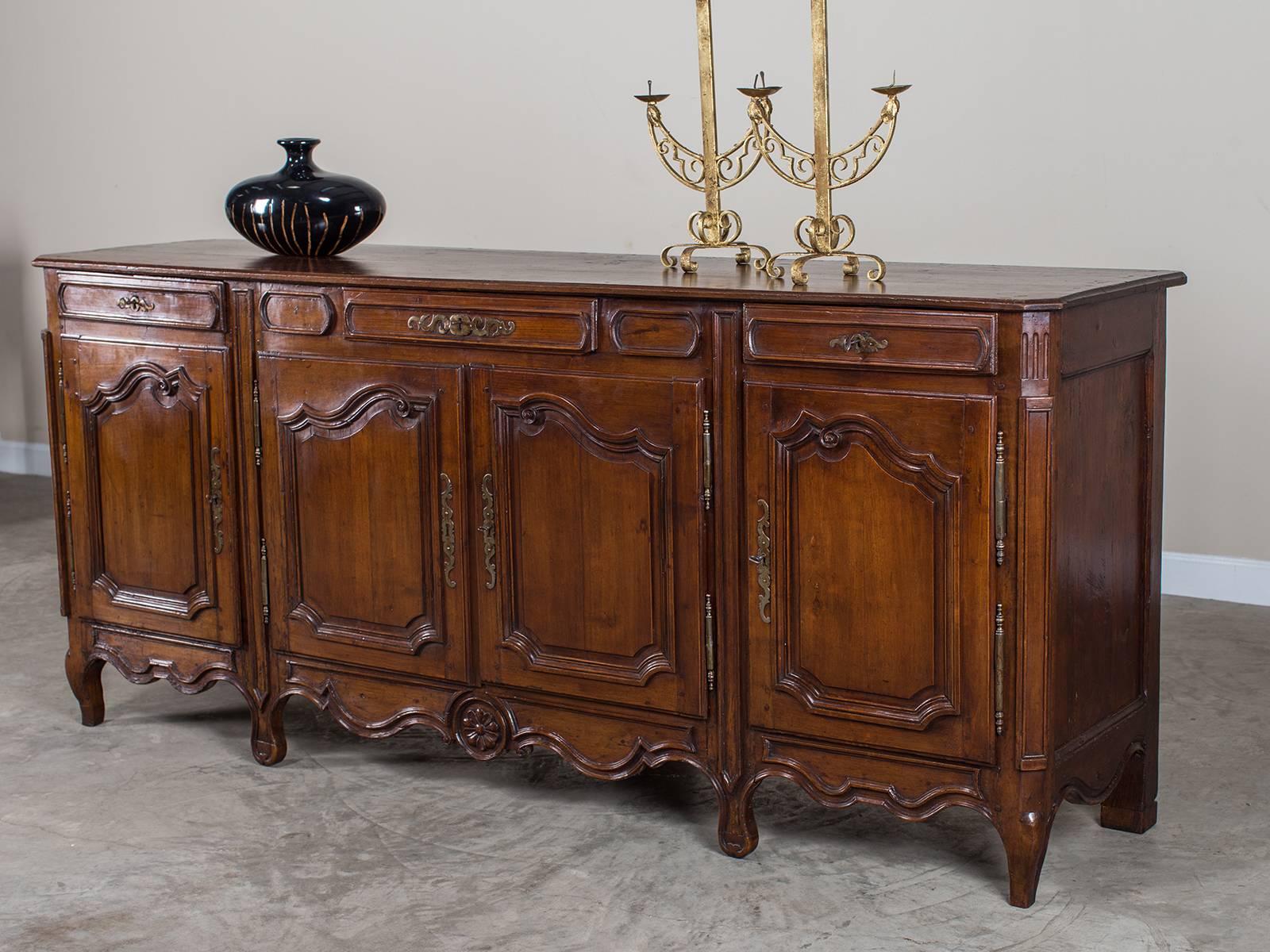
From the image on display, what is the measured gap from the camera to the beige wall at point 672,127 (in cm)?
416

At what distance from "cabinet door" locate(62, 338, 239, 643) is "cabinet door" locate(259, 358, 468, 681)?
13 cm

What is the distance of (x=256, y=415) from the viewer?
3.06 meters

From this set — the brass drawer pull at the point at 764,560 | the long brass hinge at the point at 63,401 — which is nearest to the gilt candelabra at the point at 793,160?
the brass drawer pull at the point at 764,560

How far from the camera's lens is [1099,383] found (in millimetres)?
2496

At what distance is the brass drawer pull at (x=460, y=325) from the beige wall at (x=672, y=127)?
2.07 meters

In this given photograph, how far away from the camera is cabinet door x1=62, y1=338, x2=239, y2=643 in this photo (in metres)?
3.13

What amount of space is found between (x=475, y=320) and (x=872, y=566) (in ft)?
2.74

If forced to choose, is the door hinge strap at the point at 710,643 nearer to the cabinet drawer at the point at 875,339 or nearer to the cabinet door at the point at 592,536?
the cabinet door at the point at 592,536

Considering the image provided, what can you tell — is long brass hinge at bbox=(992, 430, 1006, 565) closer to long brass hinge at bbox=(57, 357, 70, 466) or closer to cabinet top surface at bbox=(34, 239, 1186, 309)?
cabinet top surface at bbox=(34, 239, 1186, 309)

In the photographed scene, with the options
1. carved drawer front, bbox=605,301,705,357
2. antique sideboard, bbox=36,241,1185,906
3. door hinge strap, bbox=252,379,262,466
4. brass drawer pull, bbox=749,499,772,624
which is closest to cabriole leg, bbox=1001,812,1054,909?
antique sideboard, bbox=36,241,1185,906

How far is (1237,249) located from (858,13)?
1.24 m

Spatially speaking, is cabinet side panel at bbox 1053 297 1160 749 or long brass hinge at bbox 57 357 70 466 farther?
long brass hinge at bbox 57 357 70 466

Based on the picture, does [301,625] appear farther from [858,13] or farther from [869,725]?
[858,13]

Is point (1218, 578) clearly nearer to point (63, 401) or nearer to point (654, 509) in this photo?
point (654, 509)
